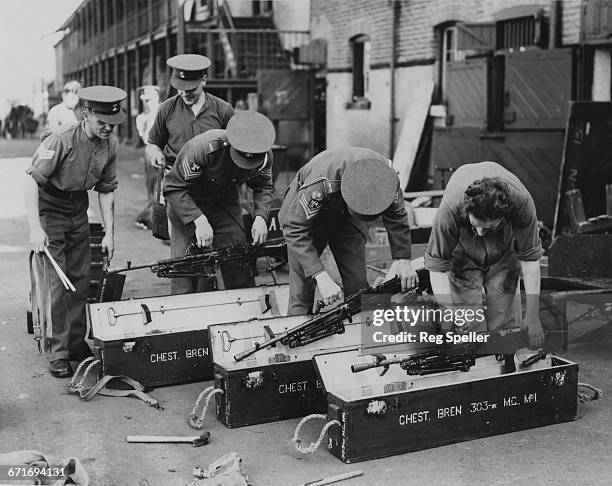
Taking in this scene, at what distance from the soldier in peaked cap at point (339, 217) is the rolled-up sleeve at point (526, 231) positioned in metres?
0.75

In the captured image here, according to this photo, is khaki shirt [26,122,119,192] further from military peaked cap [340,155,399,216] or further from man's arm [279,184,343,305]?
military peaked cap [340,155,399,216]

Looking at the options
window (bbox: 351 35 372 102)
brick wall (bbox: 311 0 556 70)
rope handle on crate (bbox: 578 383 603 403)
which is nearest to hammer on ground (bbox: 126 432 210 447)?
rope handle on crate (bbox: 578 383 603 403)

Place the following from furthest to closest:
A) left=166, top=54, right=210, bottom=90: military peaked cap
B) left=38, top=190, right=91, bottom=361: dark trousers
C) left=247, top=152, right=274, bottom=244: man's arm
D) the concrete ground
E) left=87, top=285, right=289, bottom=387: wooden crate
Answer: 1. left=166, top=54, right=210, bottom=90: military peaked cap
2. left=247, top=152, right=274, bottom=244: man's arm
3. left=38, top=190, right=91, bottom=361: dark trousers
4. left=87, top=285, right=289, bottom=387: wooden crate
5. the concrete ground

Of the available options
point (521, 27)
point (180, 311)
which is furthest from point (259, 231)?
point (521, 27)

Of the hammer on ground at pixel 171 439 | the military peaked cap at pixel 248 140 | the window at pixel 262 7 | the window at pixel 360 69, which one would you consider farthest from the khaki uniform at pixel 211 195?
the window at pixel 262 7

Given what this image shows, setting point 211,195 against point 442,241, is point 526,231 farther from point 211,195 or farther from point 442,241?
point 211,195

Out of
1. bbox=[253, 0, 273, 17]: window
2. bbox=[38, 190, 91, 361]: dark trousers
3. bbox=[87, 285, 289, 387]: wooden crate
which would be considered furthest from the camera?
bbox=[253, 0, 273, 17]: window

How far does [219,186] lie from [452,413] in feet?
9.14

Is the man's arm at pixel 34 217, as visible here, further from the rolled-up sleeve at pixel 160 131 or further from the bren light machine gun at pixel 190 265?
the rolled-up sleeve at pixel 160 131

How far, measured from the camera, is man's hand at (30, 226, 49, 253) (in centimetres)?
654

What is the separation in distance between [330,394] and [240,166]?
7.10 ft

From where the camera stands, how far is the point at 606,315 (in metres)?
7.58

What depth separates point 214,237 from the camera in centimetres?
748

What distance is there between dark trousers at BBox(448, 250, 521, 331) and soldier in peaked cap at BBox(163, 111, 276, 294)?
1.63m
